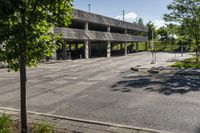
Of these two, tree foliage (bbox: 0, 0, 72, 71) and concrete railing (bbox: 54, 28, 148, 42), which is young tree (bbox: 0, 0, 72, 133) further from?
concrete railing (bbox: 54, 28, 148, 42)

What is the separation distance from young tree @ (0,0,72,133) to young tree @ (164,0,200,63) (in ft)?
75.9

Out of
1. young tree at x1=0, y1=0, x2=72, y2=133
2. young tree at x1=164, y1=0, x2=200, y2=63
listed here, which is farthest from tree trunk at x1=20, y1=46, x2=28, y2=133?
young tree at x1=164, y1=0, x2=200, y2=63

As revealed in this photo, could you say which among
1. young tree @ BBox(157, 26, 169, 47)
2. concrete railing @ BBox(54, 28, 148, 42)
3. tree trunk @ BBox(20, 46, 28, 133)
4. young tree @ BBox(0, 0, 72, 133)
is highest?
young tree @ BBox(157, 26, 169, 47)

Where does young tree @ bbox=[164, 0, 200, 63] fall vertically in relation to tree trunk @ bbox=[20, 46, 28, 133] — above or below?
above

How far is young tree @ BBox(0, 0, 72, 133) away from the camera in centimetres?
518

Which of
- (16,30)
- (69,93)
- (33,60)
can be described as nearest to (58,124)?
(33,60)

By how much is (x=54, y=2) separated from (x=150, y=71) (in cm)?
1716

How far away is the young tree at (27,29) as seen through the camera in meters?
5.18

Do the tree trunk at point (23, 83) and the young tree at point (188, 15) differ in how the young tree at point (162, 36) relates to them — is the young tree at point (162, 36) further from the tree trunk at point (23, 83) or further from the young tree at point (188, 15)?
the tree trunk at point (23, 83)

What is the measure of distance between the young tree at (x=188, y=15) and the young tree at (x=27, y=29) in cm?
2312

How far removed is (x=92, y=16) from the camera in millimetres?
42062

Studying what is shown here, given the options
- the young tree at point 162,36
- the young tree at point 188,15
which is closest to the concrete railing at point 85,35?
the young tree at point 188,15

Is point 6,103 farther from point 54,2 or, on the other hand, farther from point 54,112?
point 54,2

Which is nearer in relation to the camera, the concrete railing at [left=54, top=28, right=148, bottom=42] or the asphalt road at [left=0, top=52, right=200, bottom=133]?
the asphalt road at [left=0, top=52, right=200, bottom=133]
